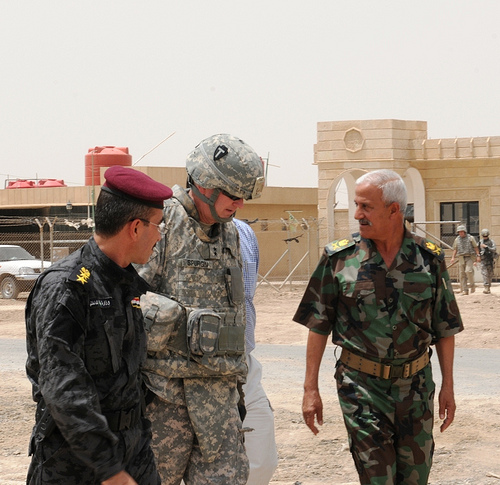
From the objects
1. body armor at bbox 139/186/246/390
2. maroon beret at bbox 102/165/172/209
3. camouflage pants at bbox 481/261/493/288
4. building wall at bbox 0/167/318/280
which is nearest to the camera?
maroon beret at bbox 102/165/172/209

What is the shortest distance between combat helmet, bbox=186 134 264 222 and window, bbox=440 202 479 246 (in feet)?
85.4

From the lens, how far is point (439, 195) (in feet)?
97.0

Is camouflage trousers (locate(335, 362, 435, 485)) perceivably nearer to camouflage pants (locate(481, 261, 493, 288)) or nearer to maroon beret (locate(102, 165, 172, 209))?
maroon beret (locate(102, 165, 172, 209))

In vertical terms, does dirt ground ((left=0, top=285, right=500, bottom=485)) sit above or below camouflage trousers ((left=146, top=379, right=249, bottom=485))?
below

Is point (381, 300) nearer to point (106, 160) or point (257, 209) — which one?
point (257, 209)

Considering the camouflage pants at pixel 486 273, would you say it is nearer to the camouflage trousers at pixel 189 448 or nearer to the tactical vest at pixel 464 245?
the tactical vest at pixel 464 245

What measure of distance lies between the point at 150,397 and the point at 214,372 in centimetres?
29

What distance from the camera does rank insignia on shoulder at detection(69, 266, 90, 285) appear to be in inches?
107

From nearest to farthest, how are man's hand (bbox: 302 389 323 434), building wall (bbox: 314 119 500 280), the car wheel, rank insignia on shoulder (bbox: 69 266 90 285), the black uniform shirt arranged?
the black uniform shirt → rank insignia on shoulder (bbox: 69 266 90 285) → man's hand (bbox: 302 389 323 434) → the car wheel → building wall (bbox: 314 119 500 280)

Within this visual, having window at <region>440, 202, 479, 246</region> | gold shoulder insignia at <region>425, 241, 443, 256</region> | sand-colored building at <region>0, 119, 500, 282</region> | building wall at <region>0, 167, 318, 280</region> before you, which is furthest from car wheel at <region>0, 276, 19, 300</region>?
gold shoulder insignia at <region>425, 241, 443, 256</region>

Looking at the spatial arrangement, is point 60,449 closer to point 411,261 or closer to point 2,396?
point 411,261

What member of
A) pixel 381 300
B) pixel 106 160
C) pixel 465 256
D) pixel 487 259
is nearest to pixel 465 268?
pixel 465 256

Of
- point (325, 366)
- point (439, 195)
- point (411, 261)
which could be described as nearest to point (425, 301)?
point (411, 261)

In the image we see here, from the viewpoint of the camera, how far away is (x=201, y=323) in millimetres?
3795
